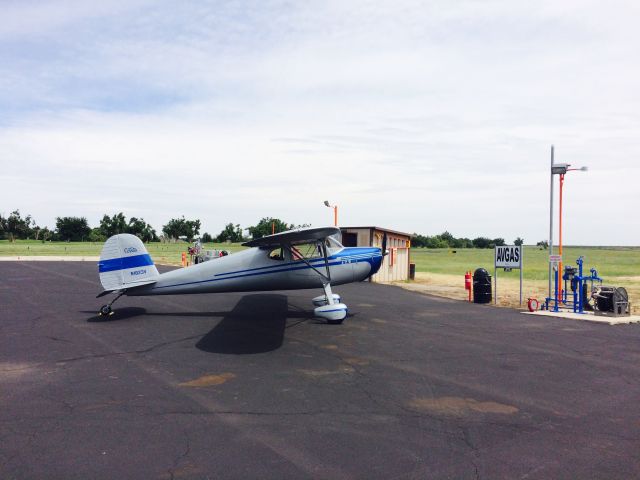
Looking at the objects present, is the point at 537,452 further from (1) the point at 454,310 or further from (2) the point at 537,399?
(1) the point at 454,310

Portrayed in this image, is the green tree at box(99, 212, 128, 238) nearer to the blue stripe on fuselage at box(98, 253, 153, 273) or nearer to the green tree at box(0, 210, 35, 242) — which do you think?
the green tree at box(0, 210, 35, 242)

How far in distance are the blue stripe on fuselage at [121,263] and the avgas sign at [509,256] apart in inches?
527

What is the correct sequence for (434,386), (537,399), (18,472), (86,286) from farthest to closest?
(86,286) < (434,386) < (537,399) < (18,472)

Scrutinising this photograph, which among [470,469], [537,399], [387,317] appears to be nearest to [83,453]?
[470,469]

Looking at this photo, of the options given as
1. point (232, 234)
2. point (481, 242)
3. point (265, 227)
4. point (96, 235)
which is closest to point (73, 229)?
point (96, 235)

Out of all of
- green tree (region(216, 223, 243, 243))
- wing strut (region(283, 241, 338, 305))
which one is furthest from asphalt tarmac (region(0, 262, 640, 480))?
green tree (region(216, 223, 243, 243))

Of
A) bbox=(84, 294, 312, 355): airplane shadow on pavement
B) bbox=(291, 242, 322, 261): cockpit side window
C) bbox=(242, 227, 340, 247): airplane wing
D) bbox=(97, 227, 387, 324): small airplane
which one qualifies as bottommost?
bbox=(84, 294, 312, 355): airplane shadow on pavement

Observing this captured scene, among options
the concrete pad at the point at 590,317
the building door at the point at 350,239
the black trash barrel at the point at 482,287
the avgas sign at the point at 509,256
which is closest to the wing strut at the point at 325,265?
the concrete pad at the point at 590,317

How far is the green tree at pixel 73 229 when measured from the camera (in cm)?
13938

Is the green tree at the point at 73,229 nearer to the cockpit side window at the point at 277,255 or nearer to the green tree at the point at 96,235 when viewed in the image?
the green tree at the point at 96,235

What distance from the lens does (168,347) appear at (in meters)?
10.3

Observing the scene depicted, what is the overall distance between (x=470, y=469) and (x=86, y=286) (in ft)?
75.6

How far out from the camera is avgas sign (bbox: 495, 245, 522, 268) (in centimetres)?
1778

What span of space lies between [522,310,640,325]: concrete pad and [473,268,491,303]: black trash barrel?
264cm
